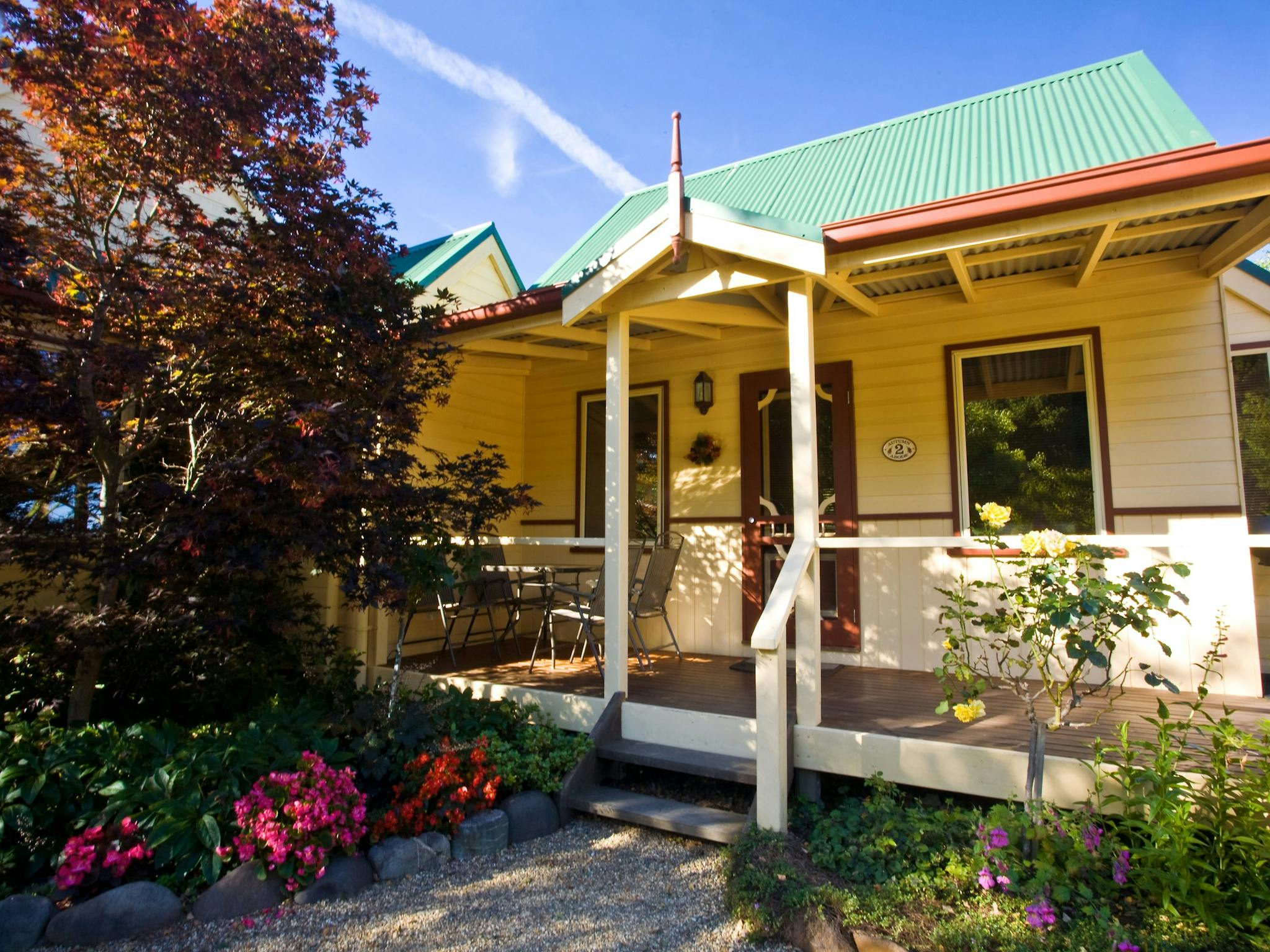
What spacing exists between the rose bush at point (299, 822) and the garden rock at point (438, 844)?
29 cm

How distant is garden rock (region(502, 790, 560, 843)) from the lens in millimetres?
3449

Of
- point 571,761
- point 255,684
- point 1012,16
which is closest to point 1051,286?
point 571,761

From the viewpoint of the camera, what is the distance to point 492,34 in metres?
6.66

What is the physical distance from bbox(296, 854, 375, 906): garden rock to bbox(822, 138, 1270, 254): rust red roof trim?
11.6ft

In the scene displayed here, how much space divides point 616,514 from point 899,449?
2.13 meters

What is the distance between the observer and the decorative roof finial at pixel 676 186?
12.5ft

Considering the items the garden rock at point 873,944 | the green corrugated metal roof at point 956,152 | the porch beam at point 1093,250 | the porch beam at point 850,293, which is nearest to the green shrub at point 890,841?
the garden rock at point 873,944

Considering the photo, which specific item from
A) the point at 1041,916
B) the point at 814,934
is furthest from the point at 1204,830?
the point at 814,934

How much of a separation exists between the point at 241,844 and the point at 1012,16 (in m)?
9.29

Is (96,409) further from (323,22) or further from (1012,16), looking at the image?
(1012,16)

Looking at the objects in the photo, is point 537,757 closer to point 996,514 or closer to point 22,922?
point 22,922

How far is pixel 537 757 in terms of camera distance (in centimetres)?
374

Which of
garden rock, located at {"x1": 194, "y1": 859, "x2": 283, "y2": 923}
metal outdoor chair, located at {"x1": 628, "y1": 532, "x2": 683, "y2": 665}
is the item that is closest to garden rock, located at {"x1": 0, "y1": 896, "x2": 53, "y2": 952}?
garden rock, located at {"x1": 194, "y1": 859, "x2": 283, "y2": 923}

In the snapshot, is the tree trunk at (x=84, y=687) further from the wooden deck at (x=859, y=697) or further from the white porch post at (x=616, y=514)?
the white porch post at (x=616, y=514)
